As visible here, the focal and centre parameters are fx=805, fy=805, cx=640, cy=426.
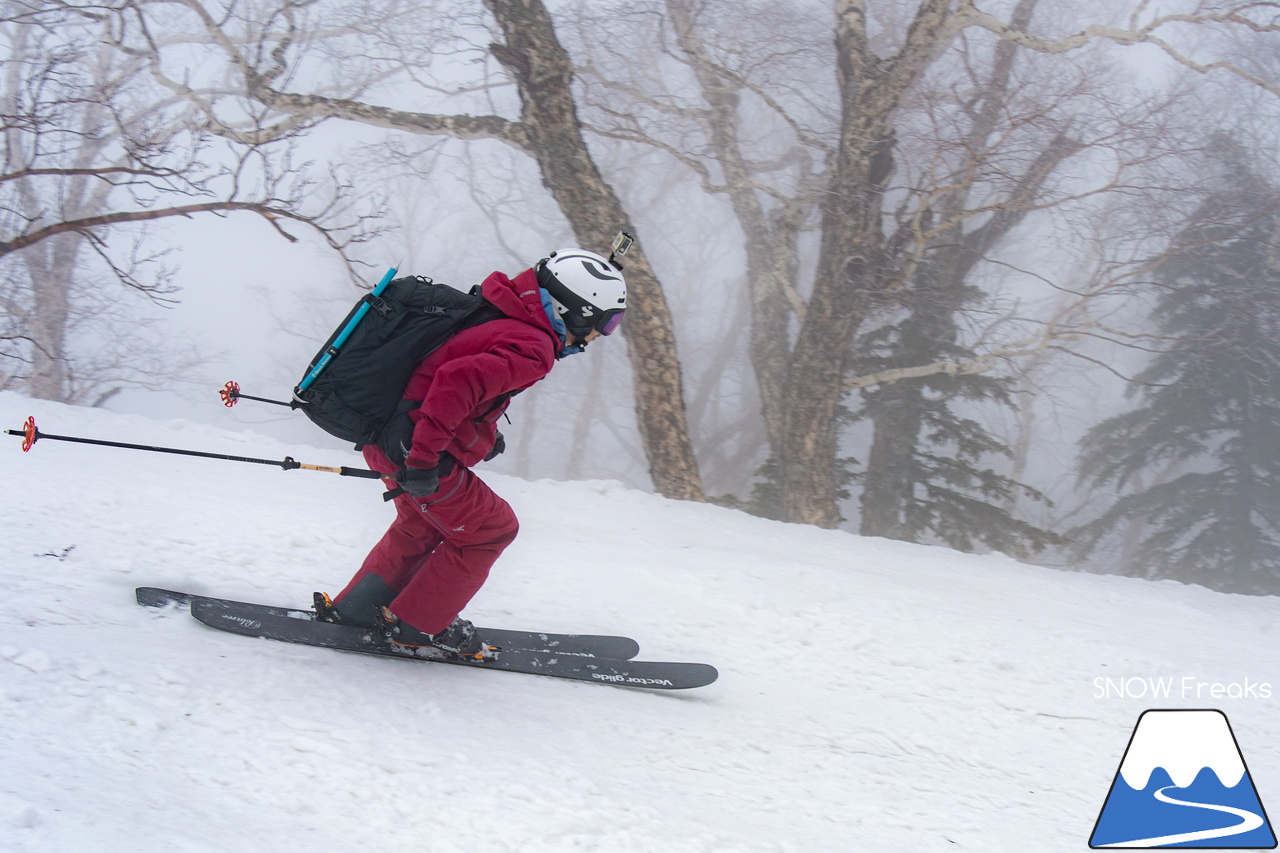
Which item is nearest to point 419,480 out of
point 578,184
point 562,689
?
point 562,689

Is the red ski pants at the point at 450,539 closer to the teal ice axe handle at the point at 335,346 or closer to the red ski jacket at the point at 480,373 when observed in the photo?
the red ski jacket at the point at 480,373

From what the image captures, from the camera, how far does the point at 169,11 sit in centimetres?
1642

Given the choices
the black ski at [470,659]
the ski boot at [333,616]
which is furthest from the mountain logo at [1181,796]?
the ski boot at [333,616]

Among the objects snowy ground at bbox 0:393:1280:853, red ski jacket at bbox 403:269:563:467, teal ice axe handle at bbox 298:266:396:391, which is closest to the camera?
snowy ground at bbox 0:393:1280:853

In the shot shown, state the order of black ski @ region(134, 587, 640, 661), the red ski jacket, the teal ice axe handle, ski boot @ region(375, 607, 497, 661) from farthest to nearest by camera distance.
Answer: black ski @ region(134, 587, 640, 661) < ski boot @ region(375, 607, 497, 661) < the teal ice axe handle < the red ski jacket

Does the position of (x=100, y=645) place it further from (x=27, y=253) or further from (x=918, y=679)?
(x=27, y=253)

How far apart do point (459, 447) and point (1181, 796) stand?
3.17 meters

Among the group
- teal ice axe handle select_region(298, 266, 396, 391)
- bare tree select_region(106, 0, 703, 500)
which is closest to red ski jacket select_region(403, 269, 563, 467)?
teal ice axe handle select_region(298, 266, 396, 391)

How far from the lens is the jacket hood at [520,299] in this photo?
10.6 ft

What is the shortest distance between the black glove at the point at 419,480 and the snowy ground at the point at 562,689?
2.53 ft

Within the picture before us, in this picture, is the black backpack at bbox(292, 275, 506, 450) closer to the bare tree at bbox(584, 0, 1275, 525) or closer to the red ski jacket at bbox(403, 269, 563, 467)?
the red ski jacket at bbox(403, 269, 563, 467)

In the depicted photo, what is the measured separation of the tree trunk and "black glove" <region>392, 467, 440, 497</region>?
5.72 metres

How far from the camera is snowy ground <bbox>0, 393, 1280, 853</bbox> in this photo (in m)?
2.17

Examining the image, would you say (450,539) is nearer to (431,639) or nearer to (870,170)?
(431,639)
